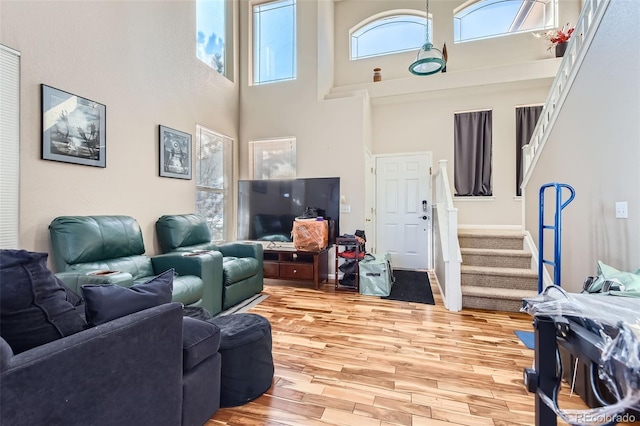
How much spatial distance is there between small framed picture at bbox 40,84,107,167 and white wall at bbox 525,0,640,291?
4210 mm

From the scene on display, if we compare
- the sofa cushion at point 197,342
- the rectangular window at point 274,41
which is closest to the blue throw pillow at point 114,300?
the sofa cushion at point 197,342

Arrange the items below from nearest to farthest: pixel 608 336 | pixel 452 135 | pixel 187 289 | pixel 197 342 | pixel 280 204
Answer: pixel 608 336 < pixel 197 342 < pixel 187 289 < pixel 280 204 < pixel 452 135

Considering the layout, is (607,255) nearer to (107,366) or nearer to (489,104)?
(107,366)

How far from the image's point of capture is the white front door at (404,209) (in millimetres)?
5008

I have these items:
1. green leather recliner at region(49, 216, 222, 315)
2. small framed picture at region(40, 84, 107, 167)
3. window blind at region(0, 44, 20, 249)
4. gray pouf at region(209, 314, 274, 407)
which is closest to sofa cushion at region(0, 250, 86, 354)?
gray pouf at region(209, 314, 274, 407)

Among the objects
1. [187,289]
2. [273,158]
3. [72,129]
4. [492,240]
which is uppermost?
[273,158]

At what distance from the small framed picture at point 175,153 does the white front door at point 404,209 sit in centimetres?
327

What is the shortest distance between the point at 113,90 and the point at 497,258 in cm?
462

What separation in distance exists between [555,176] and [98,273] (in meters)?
4.19

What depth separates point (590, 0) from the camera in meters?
2.39

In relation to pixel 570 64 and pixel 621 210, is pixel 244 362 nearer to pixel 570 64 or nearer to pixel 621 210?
pixel 621 210

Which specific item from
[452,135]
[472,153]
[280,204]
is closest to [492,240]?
[472,153]

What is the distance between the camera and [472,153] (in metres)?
4.88

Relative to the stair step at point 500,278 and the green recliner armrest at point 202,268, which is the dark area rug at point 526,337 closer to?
the stair step at point 500,278
